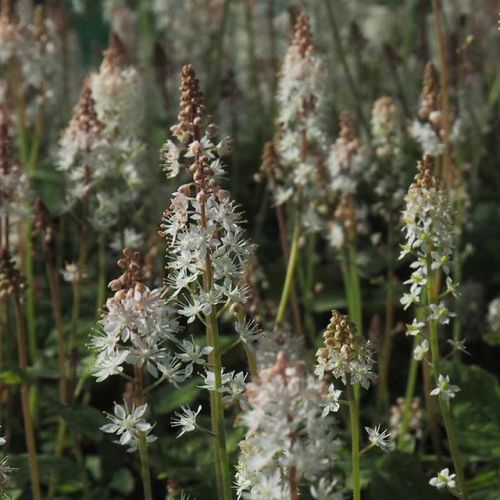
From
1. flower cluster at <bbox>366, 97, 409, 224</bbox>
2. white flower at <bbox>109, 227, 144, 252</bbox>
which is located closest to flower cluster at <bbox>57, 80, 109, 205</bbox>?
white flower at <bbox>109, 227, 144, 252</bbox>

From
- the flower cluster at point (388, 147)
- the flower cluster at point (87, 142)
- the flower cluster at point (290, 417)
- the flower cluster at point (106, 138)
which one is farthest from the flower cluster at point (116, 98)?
the flower cluster at point (290, 417)

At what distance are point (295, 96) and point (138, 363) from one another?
1535mm

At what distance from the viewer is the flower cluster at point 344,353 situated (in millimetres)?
1767

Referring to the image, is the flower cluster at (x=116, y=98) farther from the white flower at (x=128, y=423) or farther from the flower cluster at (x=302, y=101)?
the white flower at (x=128, y=423)

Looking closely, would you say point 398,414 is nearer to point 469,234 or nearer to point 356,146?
point 356,146

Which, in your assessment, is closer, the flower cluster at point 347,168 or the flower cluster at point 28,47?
the flower cluster at point 347,168

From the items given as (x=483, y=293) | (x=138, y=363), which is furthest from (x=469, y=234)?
(x=138, y=363)

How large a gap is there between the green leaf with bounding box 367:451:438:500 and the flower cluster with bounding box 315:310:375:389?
0.76m

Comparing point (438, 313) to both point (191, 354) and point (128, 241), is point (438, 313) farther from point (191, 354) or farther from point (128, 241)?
point (128, 241)

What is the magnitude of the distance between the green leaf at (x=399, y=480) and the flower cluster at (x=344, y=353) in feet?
2.51

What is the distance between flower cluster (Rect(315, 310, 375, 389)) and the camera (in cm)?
177

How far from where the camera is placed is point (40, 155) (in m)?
5.17

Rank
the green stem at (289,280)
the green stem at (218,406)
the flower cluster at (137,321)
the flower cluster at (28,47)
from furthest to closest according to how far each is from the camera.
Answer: the flower cluster at (28,47) → the green stem at (289,280) → the green stem at (218,406) → the flower cluster at (137,321)

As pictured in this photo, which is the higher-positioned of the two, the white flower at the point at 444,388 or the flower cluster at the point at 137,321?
the flower cluster at the point at 137,321
